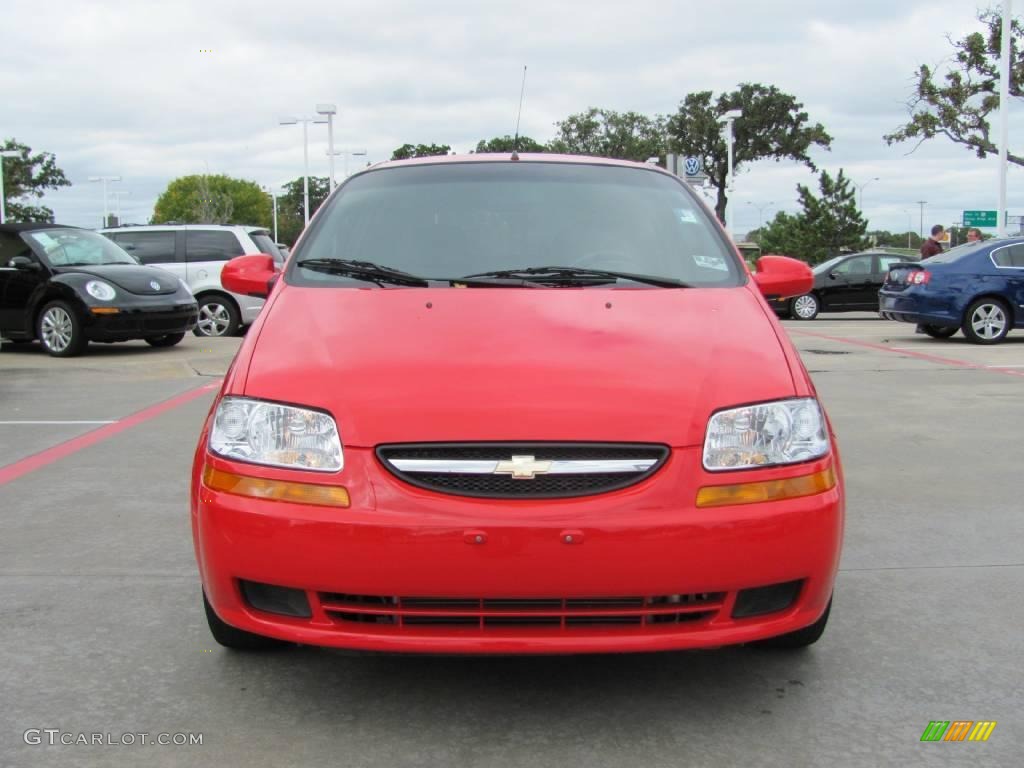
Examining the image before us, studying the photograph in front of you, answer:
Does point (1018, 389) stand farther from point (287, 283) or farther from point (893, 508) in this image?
point (287, 283)

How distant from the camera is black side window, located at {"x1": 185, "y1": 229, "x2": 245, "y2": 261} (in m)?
15.1

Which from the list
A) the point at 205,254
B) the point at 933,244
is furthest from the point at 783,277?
the point at 933,244

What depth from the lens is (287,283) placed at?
3535 mm

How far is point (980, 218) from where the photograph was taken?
37969 millimetres

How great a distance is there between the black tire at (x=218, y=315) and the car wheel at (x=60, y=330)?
3.28 meters

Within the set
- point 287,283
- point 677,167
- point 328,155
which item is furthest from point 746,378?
point 328,155

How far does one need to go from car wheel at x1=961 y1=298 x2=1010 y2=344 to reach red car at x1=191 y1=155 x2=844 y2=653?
38.2 ft

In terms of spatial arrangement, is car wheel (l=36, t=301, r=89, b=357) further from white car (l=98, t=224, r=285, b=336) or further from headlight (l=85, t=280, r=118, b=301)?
white car (l=98, t=224, r=285, b=336)

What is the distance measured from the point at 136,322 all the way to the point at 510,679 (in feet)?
32.1

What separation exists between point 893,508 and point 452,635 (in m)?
3.11

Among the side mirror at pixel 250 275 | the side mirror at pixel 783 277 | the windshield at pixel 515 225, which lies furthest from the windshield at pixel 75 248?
the side mirror at pixel 783 277

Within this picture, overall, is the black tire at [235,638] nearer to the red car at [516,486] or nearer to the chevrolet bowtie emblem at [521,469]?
the red car at [516,486]

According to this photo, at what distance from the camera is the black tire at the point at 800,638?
3.05 meters

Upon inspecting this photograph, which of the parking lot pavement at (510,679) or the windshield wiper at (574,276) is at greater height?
the windshield wiper at (574,276)
